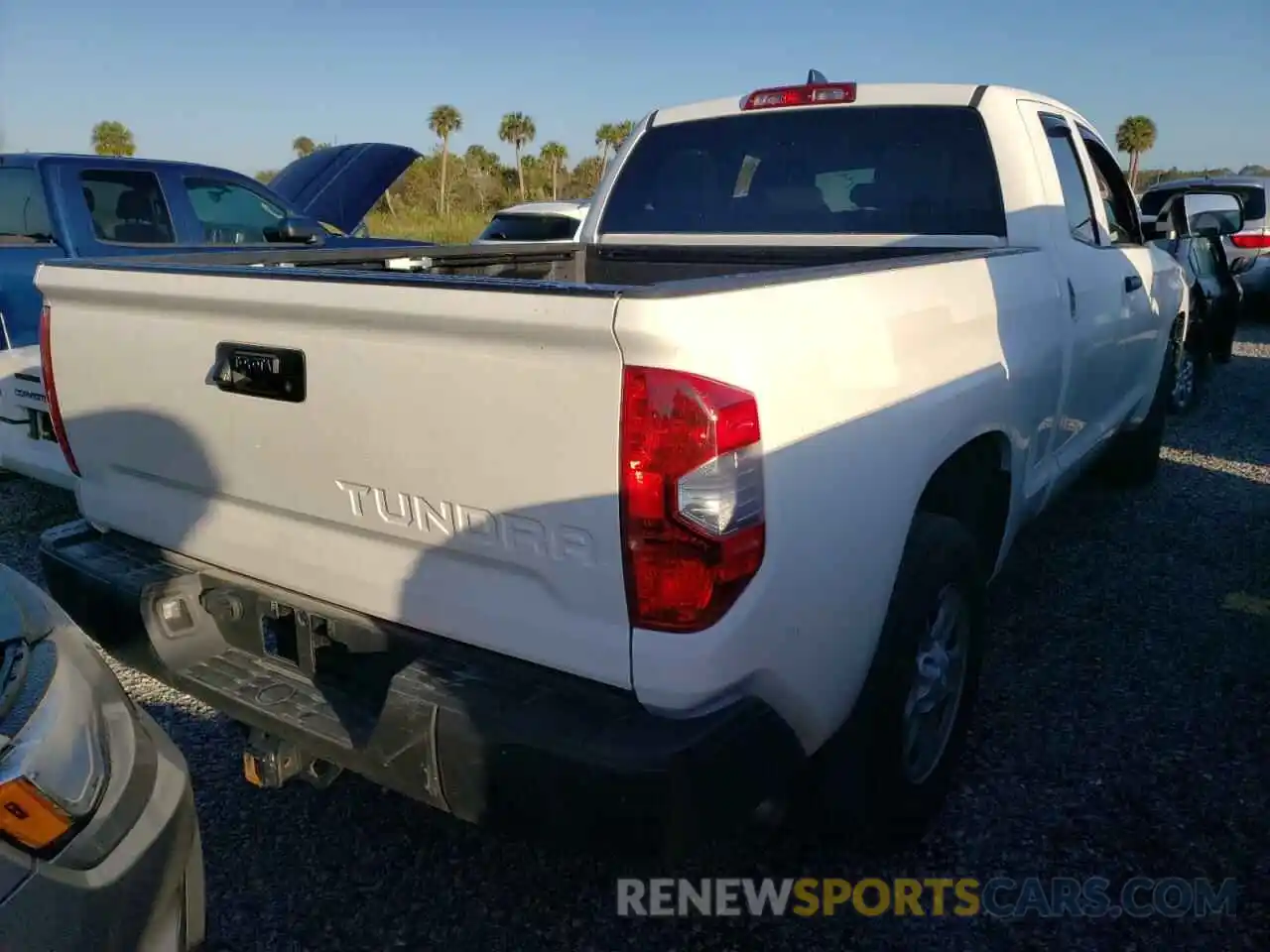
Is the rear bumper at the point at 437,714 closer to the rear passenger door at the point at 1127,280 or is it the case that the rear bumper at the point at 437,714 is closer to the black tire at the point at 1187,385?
the rear passenger door at the point at 1127,280

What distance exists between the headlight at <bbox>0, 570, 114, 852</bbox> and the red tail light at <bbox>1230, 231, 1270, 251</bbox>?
13.0 m

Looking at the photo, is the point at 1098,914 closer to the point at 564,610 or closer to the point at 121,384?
the point at 564,610

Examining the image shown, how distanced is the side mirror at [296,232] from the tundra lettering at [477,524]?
18.2 feet

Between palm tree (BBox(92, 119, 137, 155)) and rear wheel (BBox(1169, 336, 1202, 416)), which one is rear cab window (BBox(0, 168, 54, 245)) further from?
palm tree (BBox(92, 119, 137, 155))

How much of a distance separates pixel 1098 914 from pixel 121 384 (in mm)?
2735

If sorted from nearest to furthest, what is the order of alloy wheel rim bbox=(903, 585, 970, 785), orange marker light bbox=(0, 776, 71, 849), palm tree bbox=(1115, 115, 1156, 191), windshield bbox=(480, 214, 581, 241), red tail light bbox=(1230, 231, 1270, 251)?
orange marker light bbox=(0, 776, 71, 849) → alloy wheel rim bbox=(903, 585, 970, 785) → windshield bbox=(480, 214, 581, 241) → red tail light bbox=(1230, 231, 1270, 251) → palm tree bbox=(1115, 115, 1156, 191)

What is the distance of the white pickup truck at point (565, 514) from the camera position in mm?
1767

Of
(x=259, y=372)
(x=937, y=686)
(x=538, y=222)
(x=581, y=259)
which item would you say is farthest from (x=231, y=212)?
(x=937, y=686)

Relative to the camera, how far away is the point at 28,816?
1410 mm

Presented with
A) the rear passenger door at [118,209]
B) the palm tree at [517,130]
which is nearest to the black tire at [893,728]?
the rear passenger door at [118,209]

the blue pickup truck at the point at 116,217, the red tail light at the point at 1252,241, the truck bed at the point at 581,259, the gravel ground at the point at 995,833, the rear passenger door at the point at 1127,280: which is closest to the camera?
the gravel ground at the point at 995,833

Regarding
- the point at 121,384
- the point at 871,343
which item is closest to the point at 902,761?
the point at 871,343

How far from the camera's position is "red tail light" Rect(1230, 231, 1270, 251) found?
38.0 feet

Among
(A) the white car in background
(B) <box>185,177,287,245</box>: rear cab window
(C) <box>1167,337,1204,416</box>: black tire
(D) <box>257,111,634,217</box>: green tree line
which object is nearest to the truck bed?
(B) <box>185,177,287,245</box>: rear cab window
